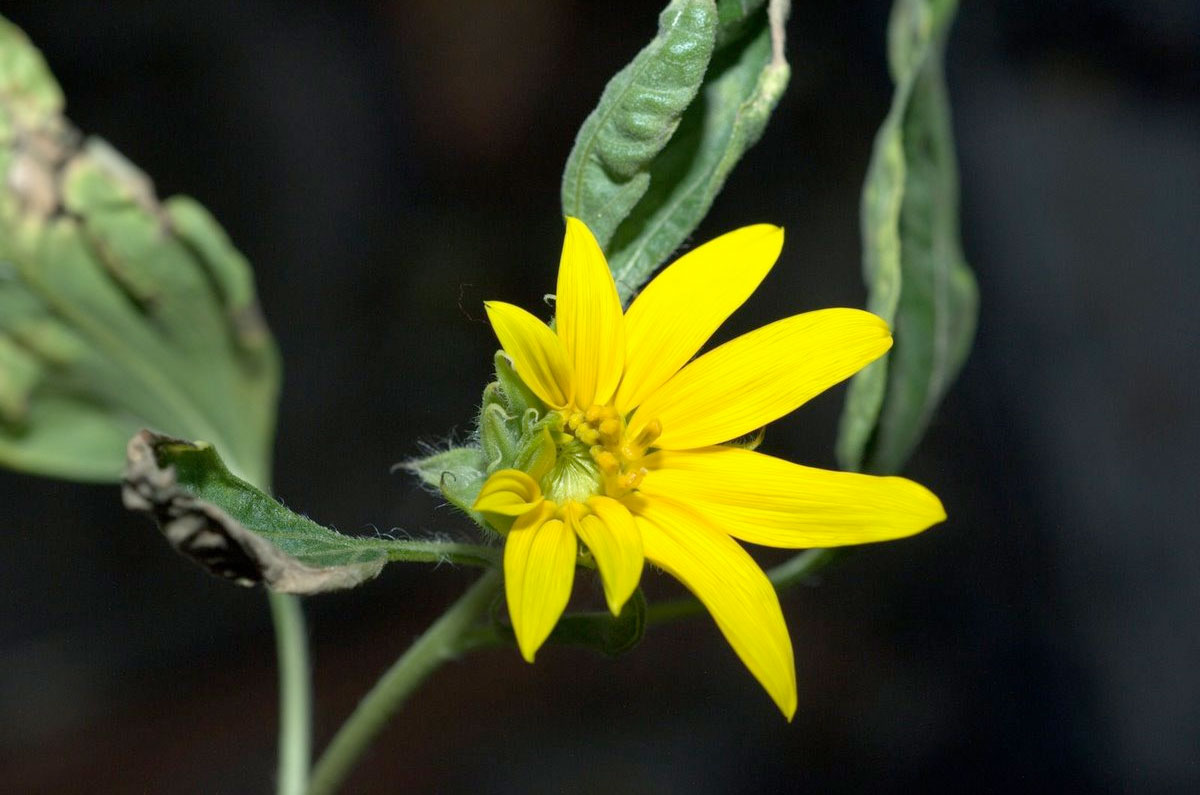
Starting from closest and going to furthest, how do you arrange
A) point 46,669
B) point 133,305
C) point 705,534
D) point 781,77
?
point 705,534 → point 781,77 → point 133,305 → point 46,669

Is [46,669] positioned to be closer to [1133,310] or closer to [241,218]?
[241,218]

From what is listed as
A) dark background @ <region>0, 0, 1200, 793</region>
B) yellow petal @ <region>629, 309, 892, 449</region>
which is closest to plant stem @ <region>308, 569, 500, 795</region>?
yellow petal @ <region>629, 309, 892, 449</region>

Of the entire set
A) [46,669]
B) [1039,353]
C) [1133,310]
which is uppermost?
[1133,310]

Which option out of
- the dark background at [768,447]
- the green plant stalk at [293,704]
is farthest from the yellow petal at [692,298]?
the dark background at [768,447]

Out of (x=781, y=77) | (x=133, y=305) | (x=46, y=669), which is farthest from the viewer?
(x=46, y=669)

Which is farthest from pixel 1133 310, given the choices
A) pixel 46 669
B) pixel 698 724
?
pixel 46 669

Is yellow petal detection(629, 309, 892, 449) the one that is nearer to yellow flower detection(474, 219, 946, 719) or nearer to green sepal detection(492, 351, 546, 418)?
yellow flower detection(474, 219, 946, 719)
